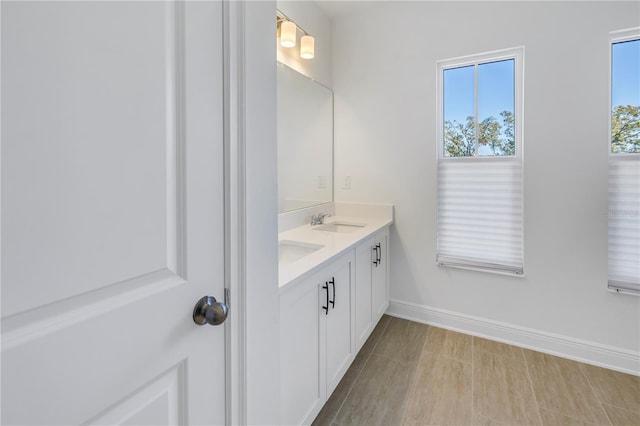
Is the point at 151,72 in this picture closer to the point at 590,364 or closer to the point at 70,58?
the point at 70,58

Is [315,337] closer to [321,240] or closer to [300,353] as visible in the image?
[300,353]

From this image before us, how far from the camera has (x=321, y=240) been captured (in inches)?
71.8

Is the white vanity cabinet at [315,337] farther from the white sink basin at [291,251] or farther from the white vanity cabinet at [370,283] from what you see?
the white sink basin at [291,251]

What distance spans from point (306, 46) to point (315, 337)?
6.48ft

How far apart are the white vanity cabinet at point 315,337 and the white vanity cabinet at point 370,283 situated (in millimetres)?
136

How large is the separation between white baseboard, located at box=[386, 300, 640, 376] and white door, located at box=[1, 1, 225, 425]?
2.12 meters

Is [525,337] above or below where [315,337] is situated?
below

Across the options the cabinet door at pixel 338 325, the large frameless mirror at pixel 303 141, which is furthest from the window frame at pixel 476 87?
A: the cabinet door at pixel 338 325

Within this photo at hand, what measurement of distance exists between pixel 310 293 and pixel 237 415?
1.96ft

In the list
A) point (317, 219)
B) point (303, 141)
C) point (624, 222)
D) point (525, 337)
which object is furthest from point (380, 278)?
point (624, 222)

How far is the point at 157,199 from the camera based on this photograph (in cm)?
61

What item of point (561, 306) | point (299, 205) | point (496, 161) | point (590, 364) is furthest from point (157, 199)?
point (590, 364)

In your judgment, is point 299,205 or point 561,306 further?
point 299,205

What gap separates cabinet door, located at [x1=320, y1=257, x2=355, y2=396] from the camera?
5.01ft
